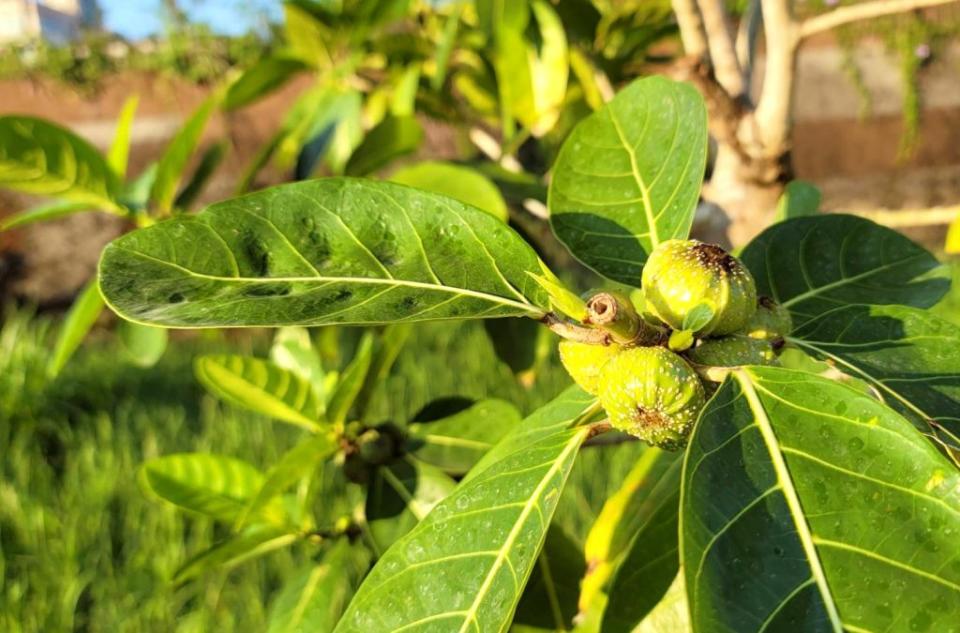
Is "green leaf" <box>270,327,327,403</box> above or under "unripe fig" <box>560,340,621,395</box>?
under

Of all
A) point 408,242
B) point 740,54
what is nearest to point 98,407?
point 740,54

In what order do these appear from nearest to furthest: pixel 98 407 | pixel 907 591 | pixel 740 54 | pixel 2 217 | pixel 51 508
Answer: pixel 907 591 < pixel 740 54 < pixel 51 508 < pixel 98 407 < pixel 2 217

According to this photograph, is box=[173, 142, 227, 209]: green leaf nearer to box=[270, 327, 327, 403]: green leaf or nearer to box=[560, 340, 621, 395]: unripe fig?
box=[270, 327, 327, 403]: green leaf

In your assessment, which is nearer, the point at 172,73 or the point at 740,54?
the point at 740,54

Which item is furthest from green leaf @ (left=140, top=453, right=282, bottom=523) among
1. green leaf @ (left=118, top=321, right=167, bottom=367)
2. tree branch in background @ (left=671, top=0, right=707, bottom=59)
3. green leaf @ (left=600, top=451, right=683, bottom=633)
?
tree branch in background @ (left=671, top=0, right=707, bottom=59)

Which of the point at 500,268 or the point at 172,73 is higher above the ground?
the point at 500,268

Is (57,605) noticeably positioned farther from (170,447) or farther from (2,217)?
(2,217)

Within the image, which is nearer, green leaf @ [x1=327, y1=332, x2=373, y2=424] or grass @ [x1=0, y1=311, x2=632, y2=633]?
green leaf @ [x1=327, y1=332, x2=373, y2=424]

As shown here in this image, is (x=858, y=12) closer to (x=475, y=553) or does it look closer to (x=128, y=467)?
(x=475, y=553)

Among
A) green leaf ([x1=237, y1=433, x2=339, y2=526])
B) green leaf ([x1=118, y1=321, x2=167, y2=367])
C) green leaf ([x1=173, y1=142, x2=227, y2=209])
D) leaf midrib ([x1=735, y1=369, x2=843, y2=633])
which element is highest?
leaf midrib ([x1=735, y1=369, x2=843, y2=633])
